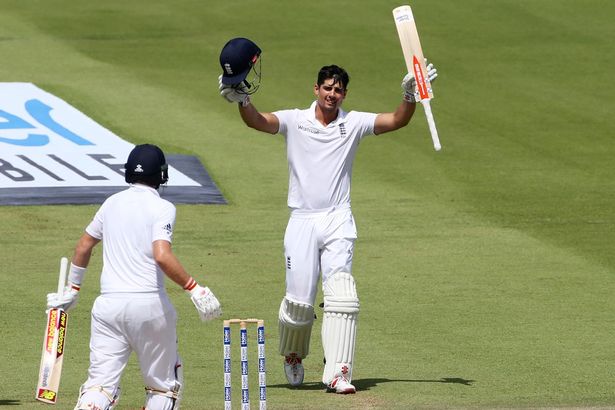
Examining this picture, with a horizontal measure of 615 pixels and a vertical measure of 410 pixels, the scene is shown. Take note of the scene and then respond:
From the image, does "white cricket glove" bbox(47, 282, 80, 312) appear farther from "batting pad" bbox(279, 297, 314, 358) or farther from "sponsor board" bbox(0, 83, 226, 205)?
"sponsor board" bbox(0, 83, 226, 205)

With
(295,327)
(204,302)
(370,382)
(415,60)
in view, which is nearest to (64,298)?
(204,302)

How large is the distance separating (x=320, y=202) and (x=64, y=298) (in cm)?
242

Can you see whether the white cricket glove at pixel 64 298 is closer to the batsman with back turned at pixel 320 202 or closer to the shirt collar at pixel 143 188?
the shirt collar at pixel 143 188

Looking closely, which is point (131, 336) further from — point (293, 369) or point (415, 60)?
point (415, 60)

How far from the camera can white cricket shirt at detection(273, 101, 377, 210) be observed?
10570 mm

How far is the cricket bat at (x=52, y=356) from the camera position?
8.73 meters

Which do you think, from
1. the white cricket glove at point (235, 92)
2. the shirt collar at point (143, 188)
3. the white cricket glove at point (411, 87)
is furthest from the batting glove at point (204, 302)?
the white cricket glove at point (411, 87)

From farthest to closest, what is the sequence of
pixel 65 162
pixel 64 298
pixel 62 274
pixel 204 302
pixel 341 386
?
pixel 65 162 < pixel 341 386 < pixel 64 298 < pixel 62 274 < pixel 204 302

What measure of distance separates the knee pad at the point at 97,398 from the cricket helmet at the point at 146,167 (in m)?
1.28

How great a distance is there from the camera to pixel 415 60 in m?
10.7

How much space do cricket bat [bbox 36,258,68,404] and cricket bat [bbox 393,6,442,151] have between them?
126 inches

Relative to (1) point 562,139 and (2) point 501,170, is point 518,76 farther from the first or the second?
(2) point 501,170

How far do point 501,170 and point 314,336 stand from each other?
7858mm

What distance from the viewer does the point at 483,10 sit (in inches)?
1164
